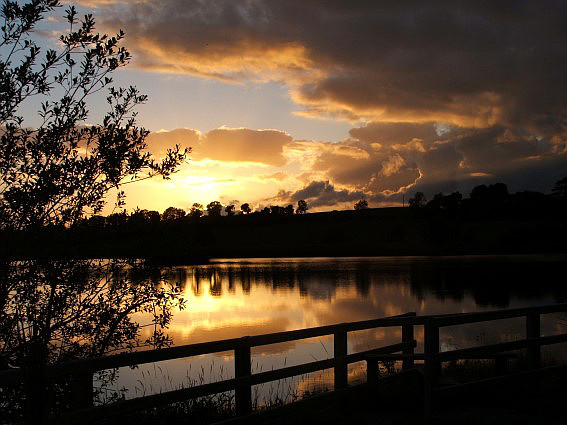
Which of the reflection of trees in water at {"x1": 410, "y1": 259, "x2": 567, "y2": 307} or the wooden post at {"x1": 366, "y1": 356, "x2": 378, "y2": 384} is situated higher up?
the wooden post at {"x1": 366, "y1": 356, "x2": 378, "y2": 384}

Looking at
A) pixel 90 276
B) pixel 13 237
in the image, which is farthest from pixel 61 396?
pixel 13 237

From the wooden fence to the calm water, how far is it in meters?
3.00

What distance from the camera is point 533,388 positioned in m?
10.2

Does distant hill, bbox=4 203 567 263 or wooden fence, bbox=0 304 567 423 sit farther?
distant hill, bbox=4 203 567 263

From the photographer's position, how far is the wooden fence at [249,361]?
6344mm

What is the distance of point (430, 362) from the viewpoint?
8586 millimetres

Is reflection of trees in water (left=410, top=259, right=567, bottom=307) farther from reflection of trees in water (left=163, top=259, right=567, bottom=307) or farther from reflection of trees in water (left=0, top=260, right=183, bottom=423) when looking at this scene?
reflection of trees in water (left=0, top=260, right=183, bottom=423)

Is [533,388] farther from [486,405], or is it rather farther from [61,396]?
[61,396]

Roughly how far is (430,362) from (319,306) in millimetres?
29242

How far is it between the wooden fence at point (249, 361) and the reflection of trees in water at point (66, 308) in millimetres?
954

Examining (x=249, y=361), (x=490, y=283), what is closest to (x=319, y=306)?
(x=490, y=283)

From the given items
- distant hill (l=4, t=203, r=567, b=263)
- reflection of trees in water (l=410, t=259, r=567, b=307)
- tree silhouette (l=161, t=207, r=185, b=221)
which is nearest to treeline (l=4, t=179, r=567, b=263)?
distant hill (l=4, t=203, r=567, b=263)

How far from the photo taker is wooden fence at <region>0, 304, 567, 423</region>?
6.34 metres

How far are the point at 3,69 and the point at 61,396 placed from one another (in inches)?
182
